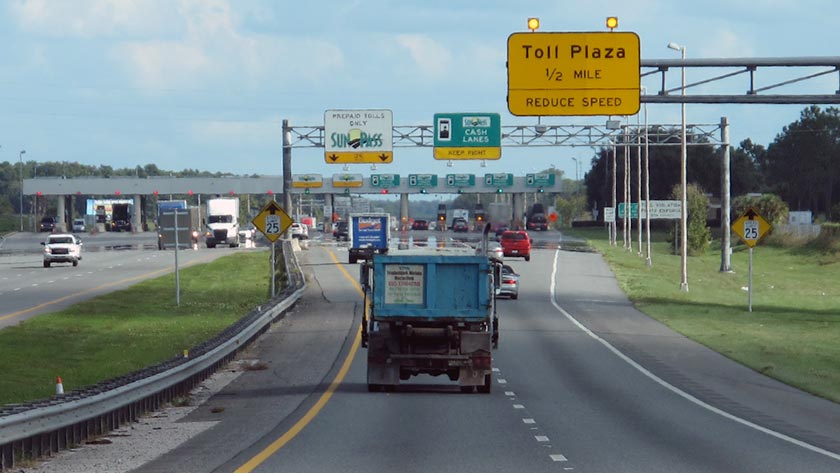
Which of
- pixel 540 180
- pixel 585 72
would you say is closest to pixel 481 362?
pixel 585 72

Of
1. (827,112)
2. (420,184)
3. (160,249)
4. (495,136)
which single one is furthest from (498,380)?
(827,112)

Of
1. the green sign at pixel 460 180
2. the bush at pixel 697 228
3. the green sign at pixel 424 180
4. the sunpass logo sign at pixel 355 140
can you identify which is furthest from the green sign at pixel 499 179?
the sunpass logo sign at pixel 355 140

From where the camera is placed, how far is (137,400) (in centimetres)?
1741

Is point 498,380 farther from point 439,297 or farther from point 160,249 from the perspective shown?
point 160,249

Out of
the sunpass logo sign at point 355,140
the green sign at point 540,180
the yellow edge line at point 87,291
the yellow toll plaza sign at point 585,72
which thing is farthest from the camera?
the green sign at point 540,180

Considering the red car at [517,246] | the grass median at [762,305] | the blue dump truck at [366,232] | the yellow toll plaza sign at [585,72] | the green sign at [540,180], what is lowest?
the grass median at [762,305]

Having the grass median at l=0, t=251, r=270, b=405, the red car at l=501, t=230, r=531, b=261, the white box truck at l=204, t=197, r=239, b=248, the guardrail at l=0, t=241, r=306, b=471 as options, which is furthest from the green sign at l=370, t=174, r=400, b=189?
the guardrail at l=0, t=241, r=306, b=471

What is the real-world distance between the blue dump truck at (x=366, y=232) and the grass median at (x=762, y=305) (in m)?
13.1

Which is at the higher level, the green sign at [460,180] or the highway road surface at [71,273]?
the green sign at [460,180]

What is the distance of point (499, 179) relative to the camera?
132m

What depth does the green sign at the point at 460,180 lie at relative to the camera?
132 metres

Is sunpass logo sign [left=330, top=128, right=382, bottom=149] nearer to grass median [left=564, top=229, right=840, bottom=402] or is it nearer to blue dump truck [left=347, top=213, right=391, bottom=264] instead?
blue dump truck [left=347, top=213, right=391, bottom=264]

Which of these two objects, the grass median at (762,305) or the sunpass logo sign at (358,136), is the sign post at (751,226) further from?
the sunpass logo sign at (358,136)

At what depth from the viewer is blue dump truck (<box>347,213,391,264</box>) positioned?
69.6 metres
